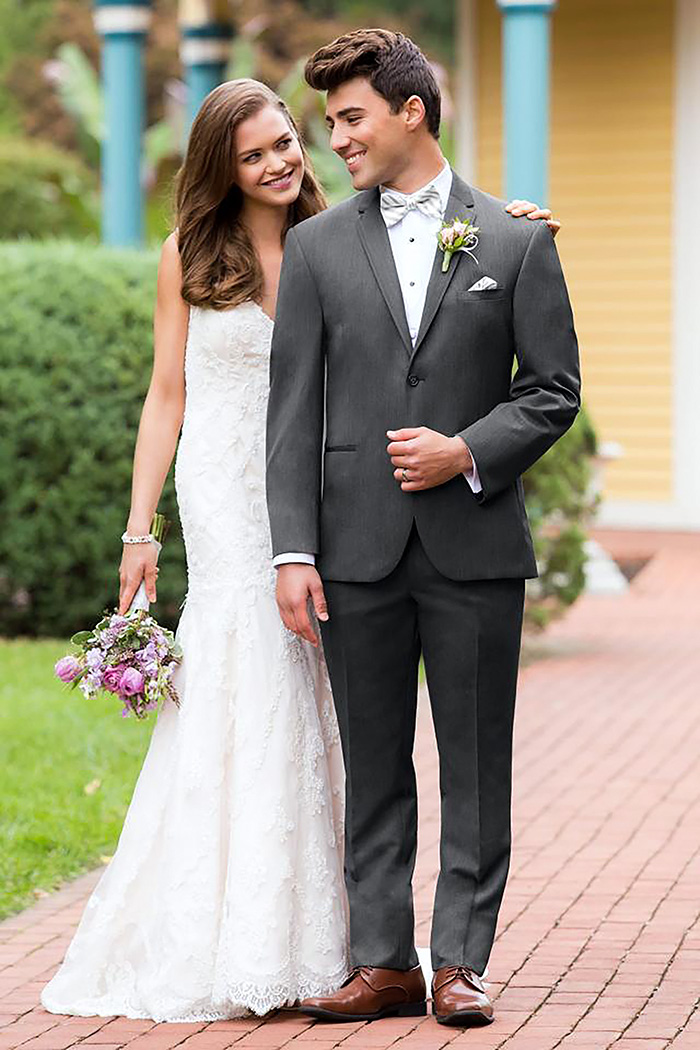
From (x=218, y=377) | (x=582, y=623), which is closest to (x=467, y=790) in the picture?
(x=218, y=377)

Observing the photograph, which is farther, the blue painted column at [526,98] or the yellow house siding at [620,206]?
the yellow house siding at [620,206]

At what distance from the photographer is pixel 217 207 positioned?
484 cm

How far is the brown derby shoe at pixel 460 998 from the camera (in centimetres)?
457

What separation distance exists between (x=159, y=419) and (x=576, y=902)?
1.99m

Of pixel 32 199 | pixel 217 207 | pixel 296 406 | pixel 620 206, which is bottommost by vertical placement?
pixel 296 406

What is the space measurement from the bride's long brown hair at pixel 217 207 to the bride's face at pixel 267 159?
0.02m

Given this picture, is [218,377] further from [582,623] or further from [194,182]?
[582,623]

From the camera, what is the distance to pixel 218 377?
4898mm

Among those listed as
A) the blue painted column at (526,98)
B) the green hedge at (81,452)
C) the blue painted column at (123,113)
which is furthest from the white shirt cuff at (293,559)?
the blue painted column at (123,113)

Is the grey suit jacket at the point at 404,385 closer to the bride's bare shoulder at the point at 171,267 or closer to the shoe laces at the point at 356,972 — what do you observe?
the bride's bare shoulder at the point at 171,267

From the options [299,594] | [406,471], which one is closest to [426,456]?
[406,471]

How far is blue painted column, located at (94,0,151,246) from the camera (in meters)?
13.0

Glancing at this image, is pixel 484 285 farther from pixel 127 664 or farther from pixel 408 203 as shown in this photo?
pixel 127 664

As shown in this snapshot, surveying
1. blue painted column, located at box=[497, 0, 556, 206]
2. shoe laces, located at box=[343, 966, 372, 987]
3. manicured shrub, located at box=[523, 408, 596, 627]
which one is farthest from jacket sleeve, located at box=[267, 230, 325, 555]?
blue painted column, located at box=[497, 0, 556, 206]
